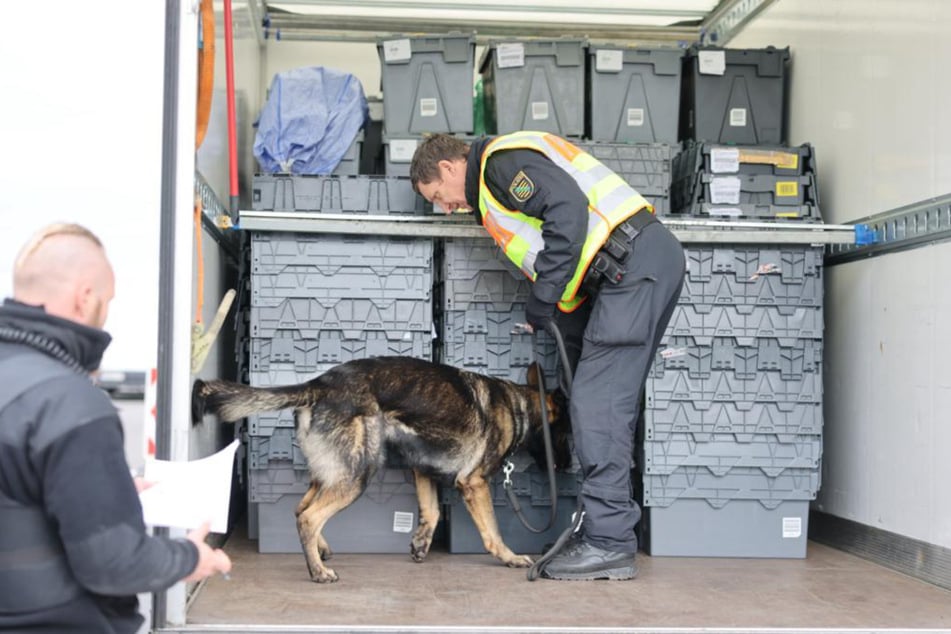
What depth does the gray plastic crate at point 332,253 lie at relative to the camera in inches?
179

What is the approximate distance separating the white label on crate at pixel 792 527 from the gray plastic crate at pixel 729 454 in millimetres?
219

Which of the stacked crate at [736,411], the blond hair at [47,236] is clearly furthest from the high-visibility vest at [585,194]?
the blond hair at [47,236]

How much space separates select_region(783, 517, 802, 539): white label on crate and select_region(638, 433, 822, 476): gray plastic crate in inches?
8.6

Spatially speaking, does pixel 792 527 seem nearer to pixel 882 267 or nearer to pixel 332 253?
pixel 882 267

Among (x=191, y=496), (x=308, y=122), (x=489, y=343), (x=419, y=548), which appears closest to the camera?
(x=191, y=496)

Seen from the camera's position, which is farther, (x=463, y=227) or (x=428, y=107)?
(x=428, y=107)

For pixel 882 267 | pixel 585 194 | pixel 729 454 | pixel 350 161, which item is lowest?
pixel 729 454

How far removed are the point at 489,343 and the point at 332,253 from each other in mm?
784

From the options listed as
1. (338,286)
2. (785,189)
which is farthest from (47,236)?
(785,189)

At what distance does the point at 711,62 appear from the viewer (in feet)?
17.8

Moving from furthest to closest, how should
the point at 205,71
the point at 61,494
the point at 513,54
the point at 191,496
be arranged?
1. the point at 513,54
2. the point at 205,71
3. the point at 191,496
4. the point at 61,494

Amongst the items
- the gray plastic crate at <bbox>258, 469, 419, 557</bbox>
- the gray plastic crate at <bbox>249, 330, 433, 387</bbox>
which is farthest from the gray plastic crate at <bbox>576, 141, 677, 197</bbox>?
the gray plastic crate at <bbox>258, 469, 419, 557</bbox>

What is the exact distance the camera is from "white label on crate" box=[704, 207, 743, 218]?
195 inches

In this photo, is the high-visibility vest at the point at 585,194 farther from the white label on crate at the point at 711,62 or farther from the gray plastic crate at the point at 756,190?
the white label on crate at the point at 711,62
